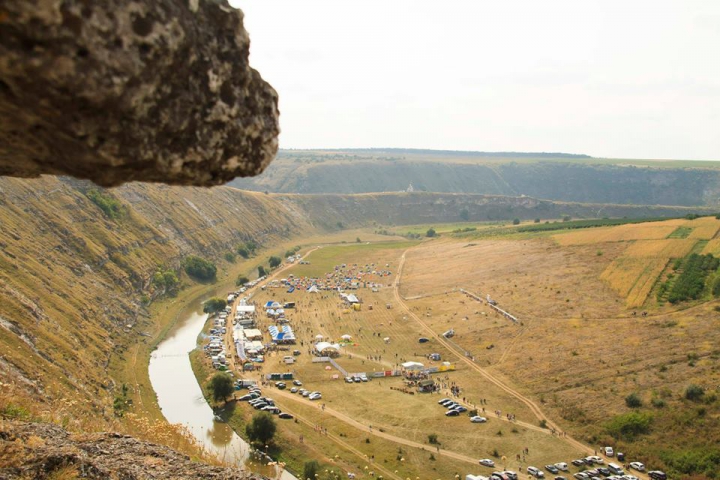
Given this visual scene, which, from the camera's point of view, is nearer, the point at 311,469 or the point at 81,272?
the point at 311,469

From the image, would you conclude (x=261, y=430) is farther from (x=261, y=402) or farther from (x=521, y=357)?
(x=521, y=357)

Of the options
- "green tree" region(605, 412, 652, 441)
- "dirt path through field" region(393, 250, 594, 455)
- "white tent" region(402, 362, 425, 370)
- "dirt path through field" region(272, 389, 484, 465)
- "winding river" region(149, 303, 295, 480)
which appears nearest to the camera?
"dirt path through field" region(272, 389, 484, 465)

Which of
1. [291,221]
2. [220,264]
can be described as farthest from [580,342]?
[291,221]

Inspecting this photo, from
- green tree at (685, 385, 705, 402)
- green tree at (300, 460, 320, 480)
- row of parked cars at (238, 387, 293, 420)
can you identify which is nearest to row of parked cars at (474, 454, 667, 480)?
green tree at (685, 385, 705, 402)

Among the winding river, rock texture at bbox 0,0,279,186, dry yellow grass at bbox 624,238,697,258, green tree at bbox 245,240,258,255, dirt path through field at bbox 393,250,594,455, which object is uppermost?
rock texture at bbox 0,0,279,186

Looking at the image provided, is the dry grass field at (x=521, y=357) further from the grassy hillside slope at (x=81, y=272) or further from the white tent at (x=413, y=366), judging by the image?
the grassy hillside slope at (x=81, y=272)

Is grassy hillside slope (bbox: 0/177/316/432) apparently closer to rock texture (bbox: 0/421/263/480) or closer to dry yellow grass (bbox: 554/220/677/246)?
rock texture (bbox: 0/421/263/480)

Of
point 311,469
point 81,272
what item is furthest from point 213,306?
point 311,469

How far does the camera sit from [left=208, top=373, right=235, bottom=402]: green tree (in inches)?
1693

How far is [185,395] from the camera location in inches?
1795

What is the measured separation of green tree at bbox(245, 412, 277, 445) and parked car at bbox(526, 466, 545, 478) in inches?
658

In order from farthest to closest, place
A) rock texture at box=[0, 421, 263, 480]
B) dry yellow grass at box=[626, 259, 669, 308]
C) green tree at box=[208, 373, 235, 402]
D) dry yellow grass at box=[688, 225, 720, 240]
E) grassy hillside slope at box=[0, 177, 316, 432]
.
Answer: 1. dry yellow grass at box=[688, 225, 720, 240]
2. dry yellow grass at box=[626, 259, 669, 308]
3. green tree at box=[208, 373, 235, 402]
4. grassy hillside slope at box=[0, 177, 316, 432]
5. rock texture at box=[0, 421, 263, 480]

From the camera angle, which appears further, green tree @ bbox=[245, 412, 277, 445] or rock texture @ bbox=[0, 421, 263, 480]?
green tree @ bbox=[245, 412, 277, 445]

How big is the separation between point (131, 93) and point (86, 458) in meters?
7.74
